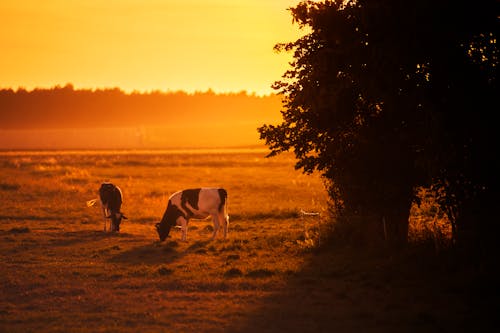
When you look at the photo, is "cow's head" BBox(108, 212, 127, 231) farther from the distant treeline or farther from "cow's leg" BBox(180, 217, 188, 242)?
the distant treeline

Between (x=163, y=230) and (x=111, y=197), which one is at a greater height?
(x=111, y=197)

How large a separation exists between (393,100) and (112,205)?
580 inches

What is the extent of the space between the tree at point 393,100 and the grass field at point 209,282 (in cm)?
234

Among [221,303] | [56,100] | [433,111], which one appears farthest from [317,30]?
[56,100]

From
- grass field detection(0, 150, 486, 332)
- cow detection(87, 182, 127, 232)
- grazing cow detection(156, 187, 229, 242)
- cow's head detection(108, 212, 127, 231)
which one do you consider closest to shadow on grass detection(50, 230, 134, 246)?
grass field detection(0, 150, 486, 332)

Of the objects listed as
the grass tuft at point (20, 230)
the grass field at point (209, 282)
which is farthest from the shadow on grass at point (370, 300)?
the grass tuft at point (20, 230)

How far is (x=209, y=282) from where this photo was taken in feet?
59.4

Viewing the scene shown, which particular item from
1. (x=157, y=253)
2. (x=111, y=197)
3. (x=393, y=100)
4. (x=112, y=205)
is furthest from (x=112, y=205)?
(x=393, y=100)

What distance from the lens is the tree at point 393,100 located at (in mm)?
17844

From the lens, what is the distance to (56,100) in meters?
176

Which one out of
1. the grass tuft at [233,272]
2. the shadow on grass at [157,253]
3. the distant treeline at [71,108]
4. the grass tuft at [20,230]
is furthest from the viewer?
the distant treeline at [71,108]

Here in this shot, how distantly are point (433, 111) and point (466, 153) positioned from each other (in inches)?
51.3

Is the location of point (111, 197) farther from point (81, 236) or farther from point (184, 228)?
point (184, 228)

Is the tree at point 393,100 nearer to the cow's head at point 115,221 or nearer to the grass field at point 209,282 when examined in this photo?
the grass field at point 209,282
